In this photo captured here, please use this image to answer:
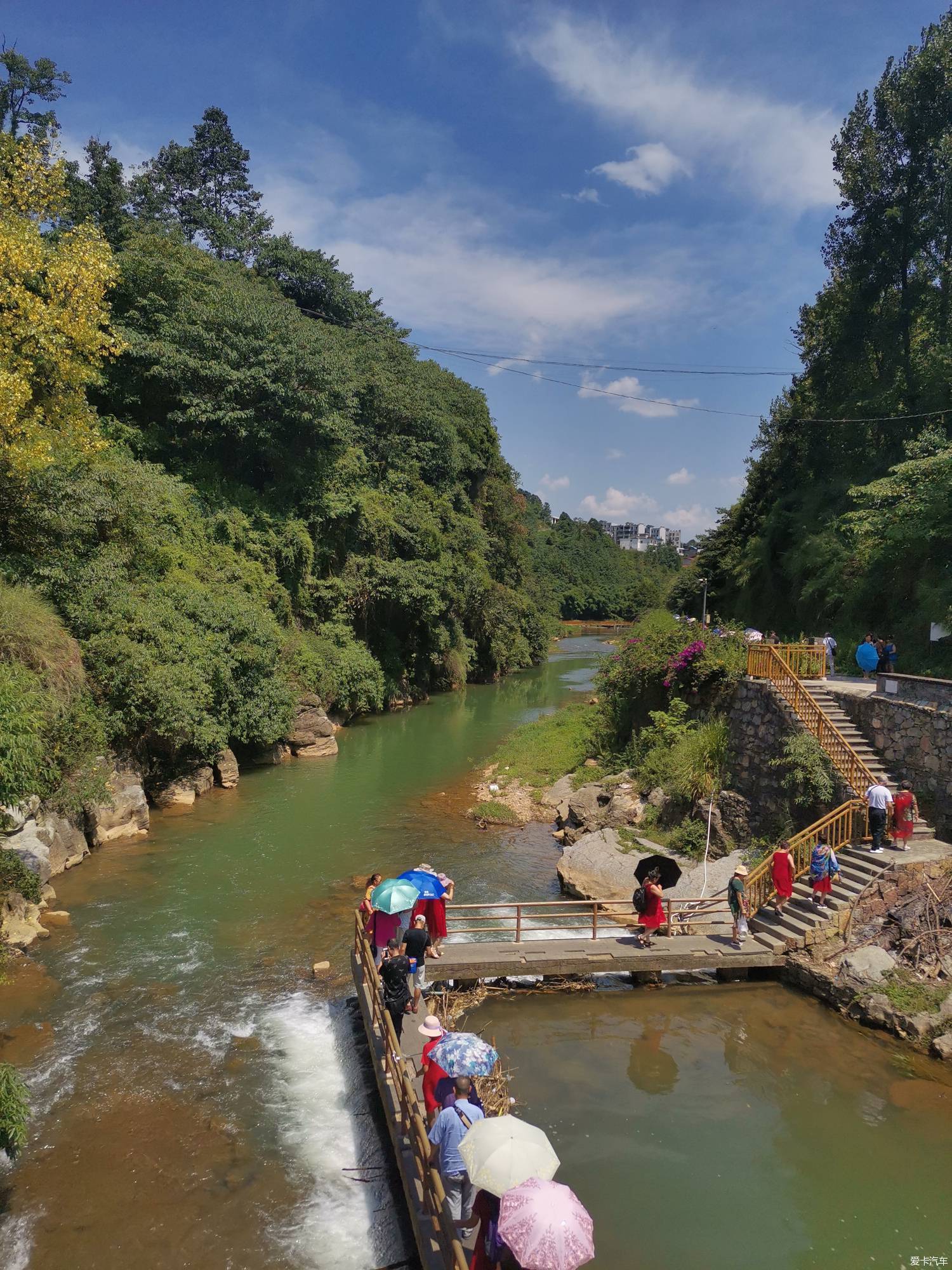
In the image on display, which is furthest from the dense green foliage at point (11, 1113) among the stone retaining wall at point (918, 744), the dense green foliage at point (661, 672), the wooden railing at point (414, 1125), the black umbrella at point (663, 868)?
the dense green foliage at point (661, 672)

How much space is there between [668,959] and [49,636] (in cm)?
1549

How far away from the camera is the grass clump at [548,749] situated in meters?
25.6

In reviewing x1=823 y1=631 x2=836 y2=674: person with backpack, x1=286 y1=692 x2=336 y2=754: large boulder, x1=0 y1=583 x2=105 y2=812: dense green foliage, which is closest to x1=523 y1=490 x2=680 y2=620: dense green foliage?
x1=286 y1=692 x2=336 y2=754: large boulder

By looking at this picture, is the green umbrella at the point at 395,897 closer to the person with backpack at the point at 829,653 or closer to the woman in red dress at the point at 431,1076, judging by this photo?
the woman in red dress at the point at 431,1076

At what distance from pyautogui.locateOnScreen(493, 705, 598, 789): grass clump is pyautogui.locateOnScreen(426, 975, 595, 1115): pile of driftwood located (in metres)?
11.0

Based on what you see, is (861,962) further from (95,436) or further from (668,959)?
(95,436)

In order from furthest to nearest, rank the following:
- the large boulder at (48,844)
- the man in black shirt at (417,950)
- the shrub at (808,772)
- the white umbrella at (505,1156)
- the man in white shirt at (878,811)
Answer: the large boulder at (48,844) → the shrub at (808,772) → the man in white shirt at (878,811) → the man in black shirt at (417,950) → the white umbrella at (505,1156)

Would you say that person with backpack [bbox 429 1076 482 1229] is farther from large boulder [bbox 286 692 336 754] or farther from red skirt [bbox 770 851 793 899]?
large boulder [bbox 286 692 336 754]

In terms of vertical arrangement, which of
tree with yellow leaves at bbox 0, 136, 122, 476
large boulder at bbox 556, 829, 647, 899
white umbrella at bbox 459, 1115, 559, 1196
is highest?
tree with yellow leaves at bbox 0, 136, 122, 476

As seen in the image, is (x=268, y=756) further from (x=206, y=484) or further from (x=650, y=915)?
(x=650, y=915)

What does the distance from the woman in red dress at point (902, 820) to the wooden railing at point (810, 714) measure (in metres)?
0.68

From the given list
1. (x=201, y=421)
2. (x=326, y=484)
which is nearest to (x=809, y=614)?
(x=326, y=484)

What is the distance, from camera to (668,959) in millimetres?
12125

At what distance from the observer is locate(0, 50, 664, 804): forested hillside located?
59.6ft
